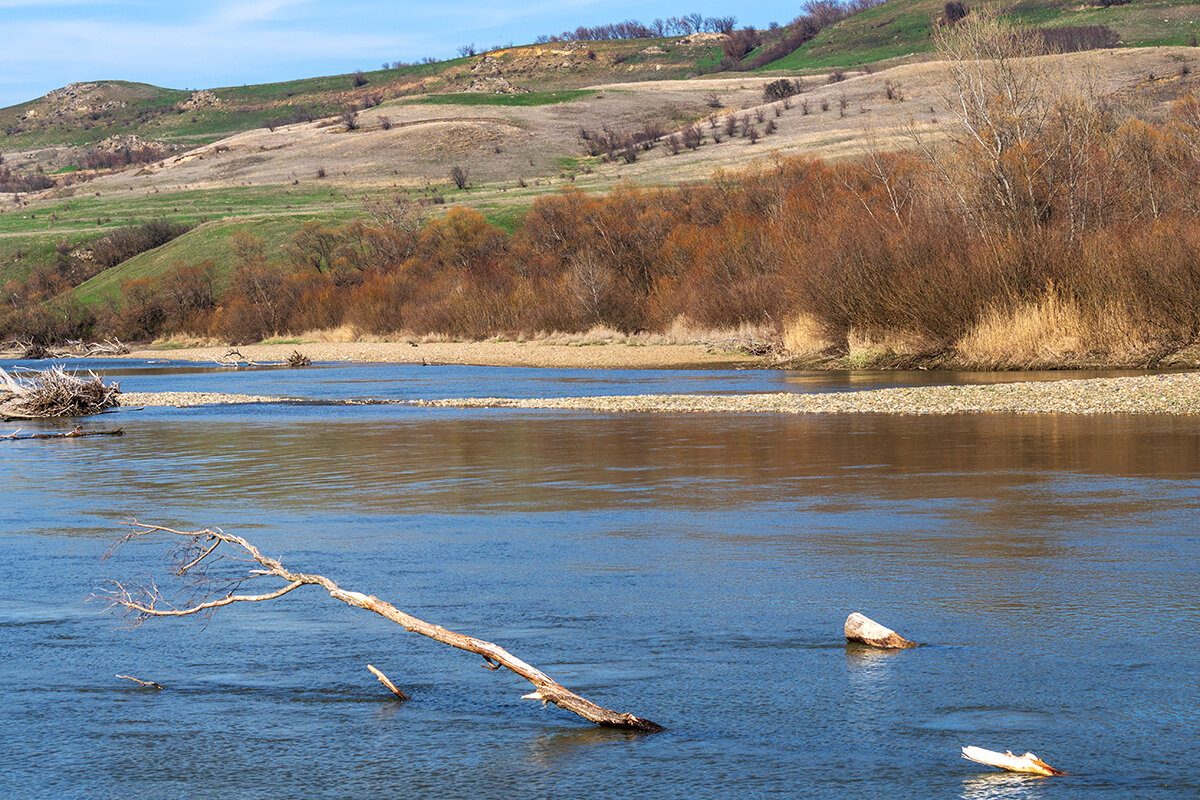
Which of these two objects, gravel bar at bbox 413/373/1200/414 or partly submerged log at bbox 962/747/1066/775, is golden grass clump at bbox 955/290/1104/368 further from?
partly submerged log at bbox 962/747/1066/775

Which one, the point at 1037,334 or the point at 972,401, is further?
the point at 1037,334

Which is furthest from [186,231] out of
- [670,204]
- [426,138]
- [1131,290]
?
[1131,290]

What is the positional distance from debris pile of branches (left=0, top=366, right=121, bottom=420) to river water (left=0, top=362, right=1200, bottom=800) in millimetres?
12522

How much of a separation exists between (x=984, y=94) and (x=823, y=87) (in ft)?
315

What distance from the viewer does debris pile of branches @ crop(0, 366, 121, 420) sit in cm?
3080

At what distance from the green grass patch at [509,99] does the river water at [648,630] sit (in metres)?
144

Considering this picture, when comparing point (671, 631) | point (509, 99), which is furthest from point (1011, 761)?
point (509, 99)

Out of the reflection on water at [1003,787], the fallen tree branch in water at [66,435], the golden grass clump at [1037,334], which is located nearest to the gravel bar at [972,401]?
the golden grass clump at [1037,334]

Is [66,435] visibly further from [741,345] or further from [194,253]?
[194,253]

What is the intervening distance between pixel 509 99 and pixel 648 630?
157 meters

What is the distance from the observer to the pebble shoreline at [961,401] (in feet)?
78.1

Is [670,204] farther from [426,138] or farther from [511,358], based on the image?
[426,138]

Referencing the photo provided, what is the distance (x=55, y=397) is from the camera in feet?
102

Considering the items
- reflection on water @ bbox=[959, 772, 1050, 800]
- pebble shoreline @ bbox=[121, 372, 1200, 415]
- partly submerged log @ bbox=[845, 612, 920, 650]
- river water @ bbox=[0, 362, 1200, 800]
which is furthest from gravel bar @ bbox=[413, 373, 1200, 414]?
reflection on water @ bbox=[959, 772, 1050, 800]
